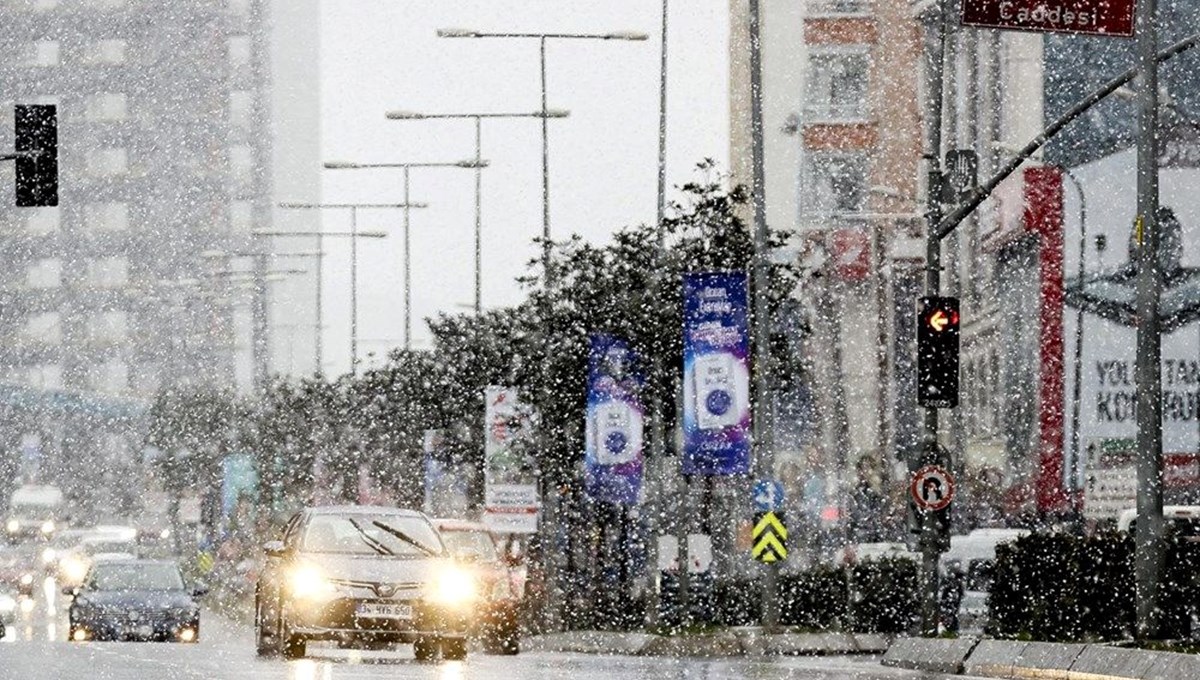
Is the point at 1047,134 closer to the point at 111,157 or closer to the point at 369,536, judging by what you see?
the point at 369,536

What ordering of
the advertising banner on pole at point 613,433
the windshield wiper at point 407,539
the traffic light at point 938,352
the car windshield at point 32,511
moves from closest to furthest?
the windshield wiper at point 407,539, the traffic light at point 938,352, the advertising banner on pole at point 613,433, the car windshield at point 32,511

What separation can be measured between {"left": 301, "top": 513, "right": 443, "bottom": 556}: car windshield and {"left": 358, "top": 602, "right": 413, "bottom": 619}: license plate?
2.28 feet

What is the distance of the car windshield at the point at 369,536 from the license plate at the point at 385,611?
0.70 m

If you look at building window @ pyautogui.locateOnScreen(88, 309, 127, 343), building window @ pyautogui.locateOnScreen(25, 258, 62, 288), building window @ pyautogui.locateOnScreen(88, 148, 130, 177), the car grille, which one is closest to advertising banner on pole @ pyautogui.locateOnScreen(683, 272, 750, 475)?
the car grille

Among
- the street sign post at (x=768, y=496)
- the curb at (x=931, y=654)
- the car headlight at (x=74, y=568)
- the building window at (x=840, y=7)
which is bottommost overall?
the car headlight at (x=74, y=568)

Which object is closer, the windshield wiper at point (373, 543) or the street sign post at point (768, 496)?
the windshield wiper at point (373, 543)

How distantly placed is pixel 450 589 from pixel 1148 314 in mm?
7076

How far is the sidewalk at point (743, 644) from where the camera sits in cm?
3681

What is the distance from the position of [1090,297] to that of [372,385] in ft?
90.9

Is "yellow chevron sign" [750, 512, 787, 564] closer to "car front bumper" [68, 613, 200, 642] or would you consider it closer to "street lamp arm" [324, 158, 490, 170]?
"car front bumper" [68, 613, 200, 642]

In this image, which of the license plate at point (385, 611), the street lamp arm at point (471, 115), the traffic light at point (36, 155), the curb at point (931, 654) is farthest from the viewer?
the street lamp arm at point (471, 115)

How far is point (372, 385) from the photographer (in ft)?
266

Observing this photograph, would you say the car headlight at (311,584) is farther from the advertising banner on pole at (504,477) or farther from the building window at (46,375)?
the building window at (46,375)

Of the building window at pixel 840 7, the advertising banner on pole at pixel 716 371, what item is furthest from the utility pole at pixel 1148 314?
the building window at pixel 840 7
